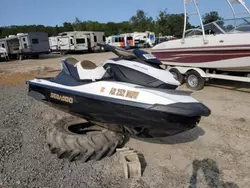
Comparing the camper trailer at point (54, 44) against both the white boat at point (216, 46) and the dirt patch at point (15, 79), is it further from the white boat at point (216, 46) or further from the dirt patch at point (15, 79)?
the white boat at point (216, 46)

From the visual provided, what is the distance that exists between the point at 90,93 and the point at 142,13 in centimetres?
9067

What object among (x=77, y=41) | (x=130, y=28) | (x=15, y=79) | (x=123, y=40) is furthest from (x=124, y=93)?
(x=130, y=28)

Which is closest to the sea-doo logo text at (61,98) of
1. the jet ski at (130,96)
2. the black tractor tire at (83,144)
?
the jet ski at (130,96)

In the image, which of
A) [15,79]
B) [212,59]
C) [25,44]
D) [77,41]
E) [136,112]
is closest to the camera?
[136,112]

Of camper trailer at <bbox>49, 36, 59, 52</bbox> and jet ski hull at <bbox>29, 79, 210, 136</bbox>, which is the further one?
camper trailer at <bbox>49, 36, 59, 52</bbox>

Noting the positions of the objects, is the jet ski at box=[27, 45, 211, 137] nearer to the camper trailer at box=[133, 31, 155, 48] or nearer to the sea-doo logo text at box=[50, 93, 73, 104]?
the sea-doo logo text at box=[50, 93, 73, 104]

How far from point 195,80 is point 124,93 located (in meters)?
4.86

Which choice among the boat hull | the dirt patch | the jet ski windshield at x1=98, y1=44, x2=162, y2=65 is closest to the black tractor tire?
the jet ski windshield at x1=98, y1=44, x2=162, y2=65

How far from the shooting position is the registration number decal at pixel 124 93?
8.66 ft

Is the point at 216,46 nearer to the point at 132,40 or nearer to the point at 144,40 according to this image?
the point at 132,40

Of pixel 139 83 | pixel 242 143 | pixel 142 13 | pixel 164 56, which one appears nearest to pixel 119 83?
pixel 139 83

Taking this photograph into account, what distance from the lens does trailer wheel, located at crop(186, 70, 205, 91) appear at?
272 inches

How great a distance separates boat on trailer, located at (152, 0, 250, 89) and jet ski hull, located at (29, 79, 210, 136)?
4.05 metres

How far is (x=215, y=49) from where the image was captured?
6.31 m
